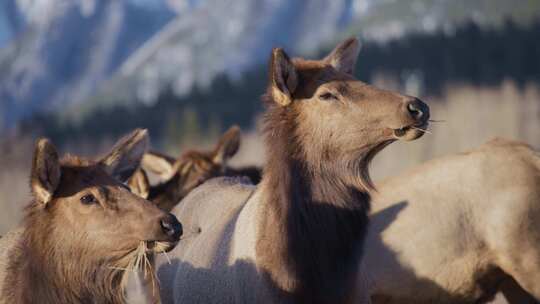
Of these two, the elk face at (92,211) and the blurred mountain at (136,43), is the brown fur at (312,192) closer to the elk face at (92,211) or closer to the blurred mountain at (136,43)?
the elk face at (92,211)

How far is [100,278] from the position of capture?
5.68 m

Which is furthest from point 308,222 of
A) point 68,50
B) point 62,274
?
point 68,50

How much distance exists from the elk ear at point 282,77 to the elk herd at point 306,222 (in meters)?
0.01

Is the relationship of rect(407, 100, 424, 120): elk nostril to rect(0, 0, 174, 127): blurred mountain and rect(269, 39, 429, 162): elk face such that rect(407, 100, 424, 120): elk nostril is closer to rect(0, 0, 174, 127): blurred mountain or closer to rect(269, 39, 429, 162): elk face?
rect(269, 39, 429, 162): elk face

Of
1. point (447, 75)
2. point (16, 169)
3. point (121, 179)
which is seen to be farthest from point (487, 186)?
point (447, 75)

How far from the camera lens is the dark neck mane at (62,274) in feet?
18.6

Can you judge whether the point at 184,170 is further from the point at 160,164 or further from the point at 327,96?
the point at 327,96

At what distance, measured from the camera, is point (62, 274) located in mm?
5707

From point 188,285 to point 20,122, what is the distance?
3465cm

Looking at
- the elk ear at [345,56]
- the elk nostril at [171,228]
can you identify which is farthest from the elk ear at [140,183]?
the elk nostril at [171,228]

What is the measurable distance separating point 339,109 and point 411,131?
1.79ft

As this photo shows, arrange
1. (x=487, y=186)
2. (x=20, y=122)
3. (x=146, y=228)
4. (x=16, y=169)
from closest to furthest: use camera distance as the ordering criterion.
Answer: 1. (x=146, y=228)
2. (x=487, y=186)
3. (x=16, y=169)
4. (x=20, y=122)

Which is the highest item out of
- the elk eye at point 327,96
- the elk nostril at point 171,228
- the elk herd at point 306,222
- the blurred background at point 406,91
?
the elk eye at point 327,96

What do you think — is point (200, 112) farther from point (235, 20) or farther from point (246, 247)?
point (235, 20)
